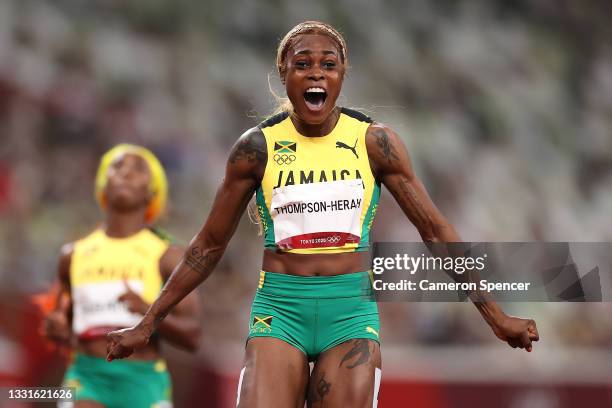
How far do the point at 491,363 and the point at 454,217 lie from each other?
272 centimetres

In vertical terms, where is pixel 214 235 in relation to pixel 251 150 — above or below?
below

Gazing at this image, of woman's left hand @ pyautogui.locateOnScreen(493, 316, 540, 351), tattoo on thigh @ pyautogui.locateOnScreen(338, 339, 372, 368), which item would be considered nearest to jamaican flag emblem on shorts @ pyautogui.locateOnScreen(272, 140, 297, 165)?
tattoo on thigh @ pyautogui.locateOnScreen(338, 339, 372, 368)

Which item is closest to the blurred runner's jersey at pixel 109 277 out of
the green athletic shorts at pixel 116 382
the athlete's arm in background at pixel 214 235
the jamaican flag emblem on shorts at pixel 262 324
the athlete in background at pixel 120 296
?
the athlete in background at pixel 120 296

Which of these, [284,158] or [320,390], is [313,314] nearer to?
[320,390]

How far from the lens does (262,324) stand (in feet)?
13.5

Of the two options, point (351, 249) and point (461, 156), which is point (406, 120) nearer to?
point (461, 156)

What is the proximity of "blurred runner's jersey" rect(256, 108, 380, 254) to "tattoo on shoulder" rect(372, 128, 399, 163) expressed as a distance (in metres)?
0.07

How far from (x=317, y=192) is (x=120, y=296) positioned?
2380mm

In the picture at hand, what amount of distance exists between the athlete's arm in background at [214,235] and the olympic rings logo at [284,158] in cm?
5

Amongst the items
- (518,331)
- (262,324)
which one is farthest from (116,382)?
(518,331)

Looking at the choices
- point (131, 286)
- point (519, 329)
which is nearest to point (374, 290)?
point (519, 329)

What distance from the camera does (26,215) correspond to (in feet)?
34.1

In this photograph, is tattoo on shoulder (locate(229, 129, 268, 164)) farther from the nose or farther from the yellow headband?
the yellow headband

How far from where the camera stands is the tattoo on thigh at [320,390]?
13.1ft
